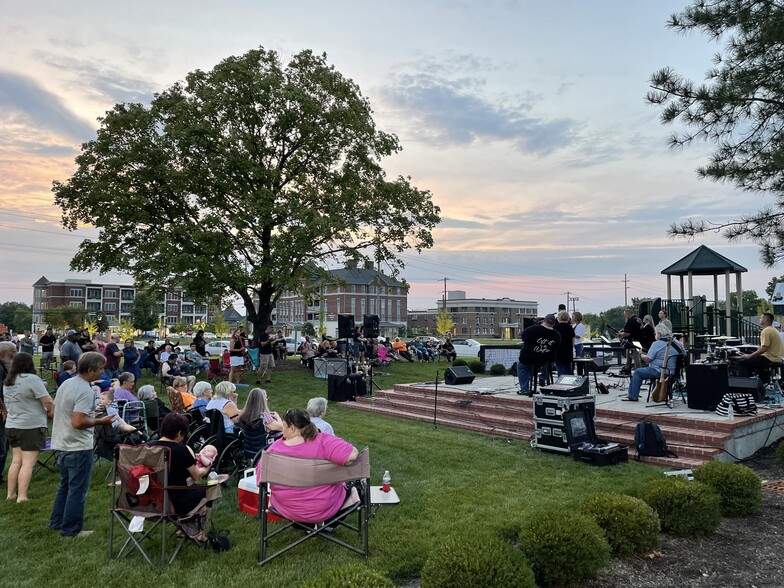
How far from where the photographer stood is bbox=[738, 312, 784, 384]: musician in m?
9.37

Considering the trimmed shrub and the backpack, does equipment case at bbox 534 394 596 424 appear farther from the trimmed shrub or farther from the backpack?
the trimmed shrub

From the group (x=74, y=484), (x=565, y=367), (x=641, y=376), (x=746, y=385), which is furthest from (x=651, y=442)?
(x=74, y=484)

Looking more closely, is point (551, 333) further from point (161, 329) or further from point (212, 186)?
point (161, 329)

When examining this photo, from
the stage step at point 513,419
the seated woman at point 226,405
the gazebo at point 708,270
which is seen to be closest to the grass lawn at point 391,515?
the stage step at point 513,419

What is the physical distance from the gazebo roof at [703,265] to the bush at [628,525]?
1691 cm

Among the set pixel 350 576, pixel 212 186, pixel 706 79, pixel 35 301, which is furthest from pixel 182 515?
pixel 35 301

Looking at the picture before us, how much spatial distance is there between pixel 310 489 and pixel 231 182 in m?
16.6

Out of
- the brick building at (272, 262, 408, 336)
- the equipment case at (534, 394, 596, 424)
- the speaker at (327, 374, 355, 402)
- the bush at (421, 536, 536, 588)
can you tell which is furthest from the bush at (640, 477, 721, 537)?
the brick building at (272, 262, 408, 336)

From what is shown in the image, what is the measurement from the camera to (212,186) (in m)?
19.4

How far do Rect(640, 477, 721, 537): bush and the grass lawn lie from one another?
3.06 feet

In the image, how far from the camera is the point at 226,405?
6.85 metres

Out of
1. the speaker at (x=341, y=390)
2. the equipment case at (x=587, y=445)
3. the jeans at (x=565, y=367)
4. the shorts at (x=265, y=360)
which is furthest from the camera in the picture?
the shorts at (x=265, y=360)

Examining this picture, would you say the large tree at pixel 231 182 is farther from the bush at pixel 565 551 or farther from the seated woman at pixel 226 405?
the bush at pixel 565 551

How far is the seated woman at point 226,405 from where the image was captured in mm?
6836
